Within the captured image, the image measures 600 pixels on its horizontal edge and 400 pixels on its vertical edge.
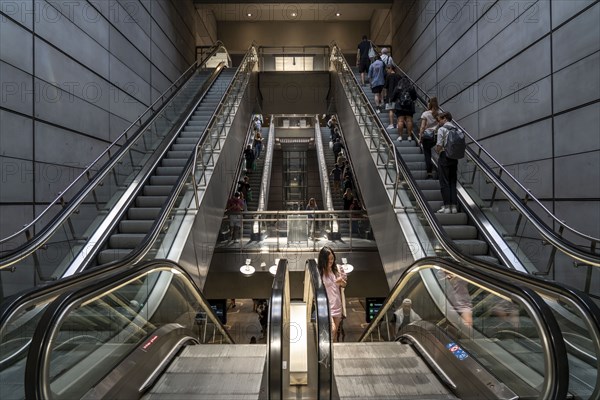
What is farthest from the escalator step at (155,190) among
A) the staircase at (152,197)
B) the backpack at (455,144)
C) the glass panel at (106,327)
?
the backpack at (455,144)

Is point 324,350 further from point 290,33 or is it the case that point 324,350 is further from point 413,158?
point 290,33

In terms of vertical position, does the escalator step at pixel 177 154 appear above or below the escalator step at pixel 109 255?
above

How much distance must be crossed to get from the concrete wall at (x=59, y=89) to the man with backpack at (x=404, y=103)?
5.73 meters

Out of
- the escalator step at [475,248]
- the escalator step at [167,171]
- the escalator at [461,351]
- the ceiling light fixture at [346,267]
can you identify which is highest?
the escalator step at [167,171]

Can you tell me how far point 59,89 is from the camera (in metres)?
6.12

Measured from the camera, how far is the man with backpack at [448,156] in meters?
5.23

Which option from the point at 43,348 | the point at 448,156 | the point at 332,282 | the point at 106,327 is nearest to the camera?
the point at 43,348

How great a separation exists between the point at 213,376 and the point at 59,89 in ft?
17.7

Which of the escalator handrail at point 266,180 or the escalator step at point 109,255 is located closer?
the escalator step at point 109,255

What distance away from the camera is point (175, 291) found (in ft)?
14.0

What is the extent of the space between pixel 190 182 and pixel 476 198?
4.55m

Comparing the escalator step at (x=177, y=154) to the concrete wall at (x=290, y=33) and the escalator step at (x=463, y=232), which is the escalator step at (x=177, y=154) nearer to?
the escalator step at (x=463, y=232)

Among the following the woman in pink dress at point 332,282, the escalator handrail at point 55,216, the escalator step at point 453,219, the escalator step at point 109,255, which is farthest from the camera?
the escalator step at point 453,219

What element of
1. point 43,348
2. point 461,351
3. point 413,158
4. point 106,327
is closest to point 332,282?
point 461,351
